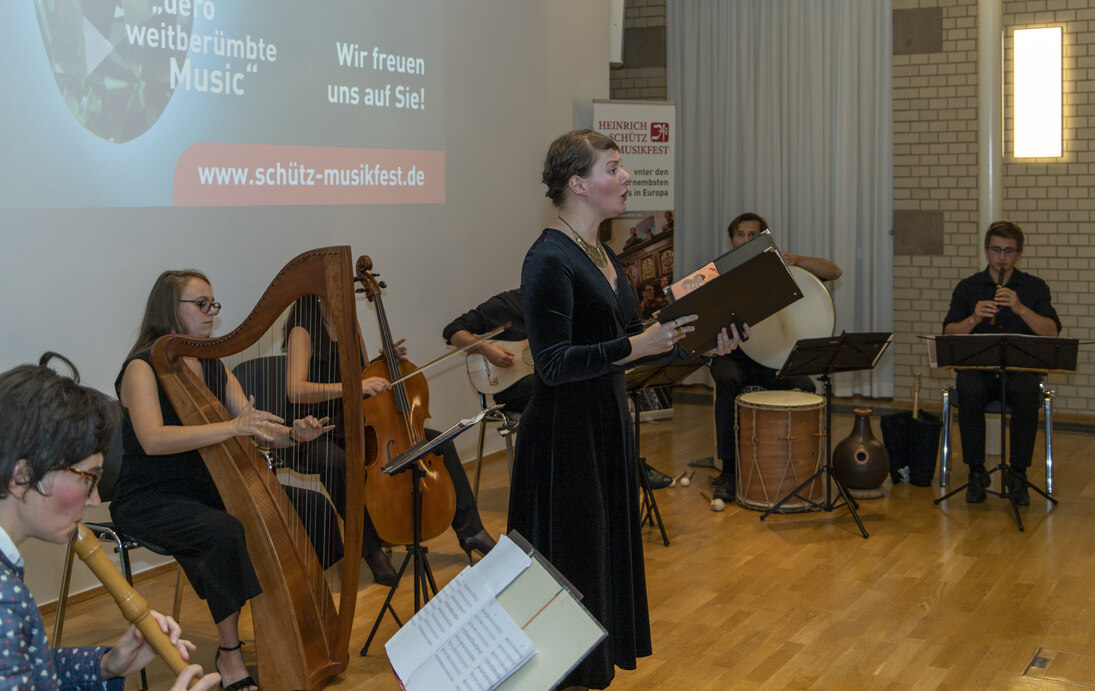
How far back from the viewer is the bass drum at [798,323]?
509 centimetres

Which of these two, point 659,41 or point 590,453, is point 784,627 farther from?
point 659,41

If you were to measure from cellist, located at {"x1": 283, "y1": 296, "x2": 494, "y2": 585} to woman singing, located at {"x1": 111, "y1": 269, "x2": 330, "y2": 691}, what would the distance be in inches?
11.8

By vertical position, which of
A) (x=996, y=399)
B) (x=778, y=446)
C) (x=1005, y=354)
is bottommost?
(x=778, y=446)

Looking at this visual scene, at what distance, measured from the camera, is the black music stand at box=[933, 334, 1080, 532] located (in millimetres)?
4621

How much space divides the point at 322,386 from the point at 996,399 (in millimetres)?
3491

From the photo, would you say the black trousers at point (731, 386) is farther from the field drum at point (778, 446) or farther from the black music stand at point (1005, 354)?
the black music stand at point (1005, 354)

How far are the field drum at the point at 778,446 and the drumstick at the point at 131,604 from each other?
3597 mm

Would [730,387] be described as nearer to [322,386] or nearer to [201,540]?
[322,386]

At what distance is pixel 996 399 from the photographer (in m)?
5.28

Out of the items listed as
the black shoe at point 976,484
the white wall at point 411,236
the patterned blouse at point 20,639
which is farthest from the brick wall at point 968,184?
the patterned blouse at point 20,639

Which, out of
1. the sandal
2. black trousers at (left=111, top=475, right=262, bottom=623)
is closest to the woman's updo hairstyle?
black trousers at (left=111, top=475, right=262, bottom=623)

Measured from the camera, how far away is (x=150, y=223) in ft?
13.6

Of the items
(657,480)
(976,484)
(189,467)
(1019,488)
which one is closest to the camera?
(189,467)

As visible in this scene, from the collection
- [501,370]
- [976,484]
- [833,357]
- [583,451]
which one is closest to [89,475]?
[583,451]
